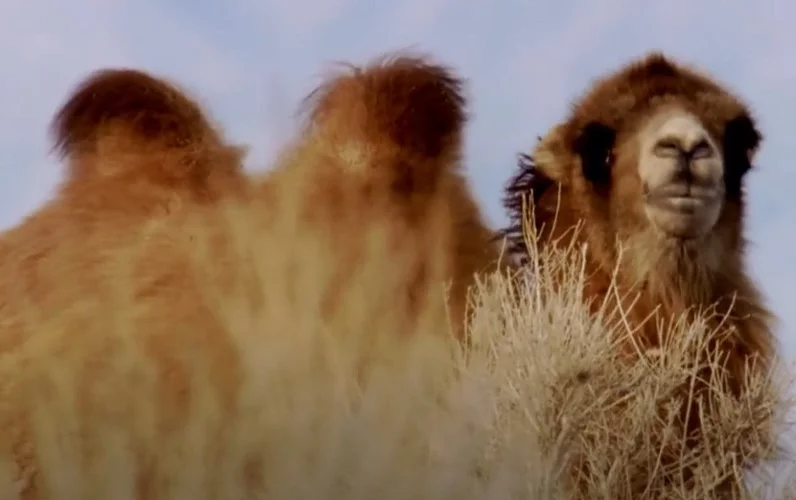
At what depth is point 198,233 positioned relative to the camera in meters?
3.15

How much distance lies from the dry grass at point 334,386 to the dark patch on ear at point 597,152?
0.61 feet

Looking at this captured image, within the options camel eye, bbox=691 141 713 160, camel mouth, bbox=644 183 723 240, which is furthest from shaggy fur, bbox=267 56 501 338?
camel eye, bbox=691 141 713 160

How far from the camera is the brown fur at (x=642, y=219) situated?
Answer: 3090 mm

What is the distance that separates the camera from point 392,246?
313 cm

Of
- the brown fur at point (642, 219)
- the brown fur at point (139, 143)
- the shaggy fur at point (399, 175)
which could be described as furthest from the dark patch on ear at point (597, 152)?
the brown fur at point (139, 143)

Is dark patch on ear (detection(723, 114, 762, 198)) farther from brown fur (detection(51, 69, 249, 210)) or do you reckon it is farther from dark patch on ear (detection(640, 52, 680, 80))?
brown fur (detection(51, 69, 249, 210))

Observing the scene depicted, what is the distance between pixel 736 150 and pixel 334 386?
1034 mm

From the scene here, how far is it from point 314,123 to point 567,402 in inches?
36.9

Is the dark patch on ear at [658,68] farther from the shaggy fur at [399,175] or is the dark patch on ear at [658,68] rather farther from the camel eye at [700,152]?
the shaggy fur at [399,175]

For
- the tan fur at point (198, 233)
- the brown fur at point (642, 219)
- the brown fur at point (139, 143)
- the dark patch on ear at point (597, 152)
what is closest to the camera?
the tan fur at point (198, 233)

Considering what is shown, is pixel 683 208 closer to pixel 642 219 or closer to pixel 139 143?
pixel 642 219

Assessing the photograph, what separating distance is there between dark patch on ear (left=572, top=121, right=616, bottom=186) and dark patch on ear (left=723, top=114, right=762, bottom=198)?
0.23m

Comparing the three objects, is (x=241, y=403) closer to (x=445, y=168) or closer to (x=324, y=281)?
(x=324, y=281)

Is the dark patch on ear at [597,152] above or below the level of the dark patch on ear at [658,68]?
below
